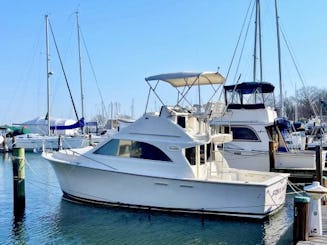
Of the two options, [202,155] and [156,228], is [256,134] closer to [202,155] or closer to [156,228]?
[202,155]

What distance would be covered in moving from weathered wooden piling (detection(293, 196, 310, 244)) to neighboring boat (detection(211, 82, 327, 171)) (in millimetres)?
9869

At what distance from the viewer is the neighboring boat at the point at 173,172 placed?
38.5 feet

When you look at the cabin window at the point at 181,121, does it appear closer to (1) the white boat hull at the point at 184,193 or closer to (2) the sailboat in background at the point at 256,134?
(1) the white boat hull at the point at 184,193

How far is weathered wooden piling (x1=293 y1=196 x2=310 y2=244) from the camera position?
25.7ft

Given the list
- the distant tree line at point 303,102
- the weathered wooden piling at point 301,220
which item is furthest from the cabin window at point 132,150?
the distant tree line at point 303,102

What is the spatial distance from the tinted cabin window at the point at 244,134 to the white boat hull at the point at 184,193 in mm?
6369

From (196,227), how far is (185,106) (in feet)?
13.4

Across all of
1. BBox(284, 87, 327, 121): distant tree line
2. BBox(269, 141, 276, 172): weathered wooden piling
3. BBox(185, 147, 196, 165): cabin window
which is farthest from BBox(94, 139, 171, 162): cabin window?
BBox(284, 87, 327, 121): distant tree line

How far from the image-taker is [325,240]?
25.3 ft

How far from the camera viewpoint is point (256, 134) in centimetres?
1908

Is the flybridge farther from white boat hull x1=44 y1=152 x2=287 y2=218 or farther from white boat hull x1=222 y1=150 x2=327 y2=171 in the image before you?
white boat hull x1=44 y1=152 x2=287 y2=218

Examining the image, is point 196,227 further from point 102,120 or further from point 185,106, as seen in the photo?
point 102,120

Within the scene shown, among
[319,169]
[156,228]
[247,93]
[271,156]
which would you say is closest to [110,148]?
[156,228]

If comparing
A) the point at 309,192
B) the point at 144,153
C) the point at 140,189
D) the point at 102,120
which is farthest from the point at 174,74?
the point at 102,120
